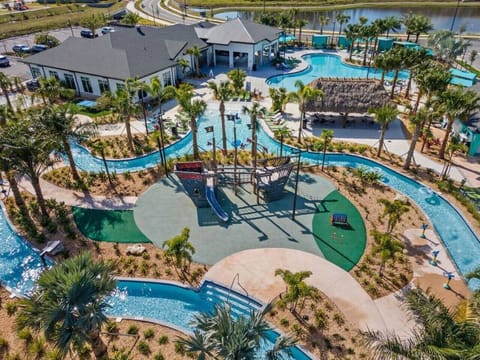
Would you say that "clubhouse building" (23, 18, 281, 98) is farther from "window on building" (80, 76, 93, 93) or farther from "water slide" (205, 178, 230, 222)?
"water slide" (205, 178, 230, 222)

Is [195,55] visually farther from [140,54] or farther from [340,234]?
[340,234]

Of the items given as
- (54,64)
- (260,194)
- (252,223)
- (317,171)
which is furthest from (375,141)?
(54,64)

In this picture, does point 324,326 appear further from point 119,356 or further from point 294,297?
point 119,356

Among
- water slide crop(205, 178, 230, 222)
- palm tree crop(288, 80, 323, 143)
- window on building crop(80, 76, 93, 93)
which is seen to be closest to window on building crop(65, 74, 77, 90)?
window on building crop(80, 76, 93, 93)

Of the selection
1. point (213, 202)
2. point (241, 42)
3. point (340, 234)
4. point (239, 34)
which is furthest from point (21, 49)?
point (340, 234)

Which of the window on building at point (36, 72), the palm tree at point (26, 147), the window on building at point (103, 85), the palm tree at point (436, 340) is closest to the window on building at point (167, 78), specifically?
the window on building at point (103, 85)

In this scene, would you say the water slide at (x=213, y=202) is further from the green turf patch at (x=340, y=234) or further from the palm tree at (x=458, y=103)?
the palm tree at (x=458, y=103)
